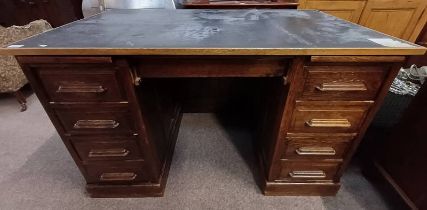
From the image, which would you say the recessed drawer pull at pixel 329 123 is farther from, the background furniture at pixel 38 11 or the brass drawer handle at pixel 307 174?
the background furniture at pixel 38 11

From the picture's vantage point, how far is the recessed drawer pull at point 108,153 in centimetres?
96

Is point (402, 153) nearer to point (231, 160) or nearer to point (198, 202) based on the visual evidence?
point (231, 160)

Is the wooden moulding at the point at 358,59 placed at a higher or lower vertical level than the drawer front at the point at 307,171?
higher

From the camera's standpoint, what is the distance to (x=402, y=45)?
0.69m

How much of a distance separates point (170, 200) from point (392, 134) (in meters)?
1.20

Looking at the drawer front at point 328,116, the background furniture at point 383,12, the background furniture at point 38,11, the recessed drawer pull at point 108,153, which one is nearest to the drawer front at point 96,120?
the recessed drawer pull at point 108,153

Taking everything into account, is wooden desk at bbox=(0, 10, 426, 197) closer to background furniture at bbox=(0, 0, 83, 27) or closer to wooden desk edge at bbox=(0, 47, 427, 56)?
wooden desk edge at bbox=(0, 47, 427, 56)

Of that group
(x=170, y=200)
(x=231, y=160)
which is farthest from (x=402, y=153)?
(x=170, y=200)

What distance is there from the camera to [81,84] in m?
0.76

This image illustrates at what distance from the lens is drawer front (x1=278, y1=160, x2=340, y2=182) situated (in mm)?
1017

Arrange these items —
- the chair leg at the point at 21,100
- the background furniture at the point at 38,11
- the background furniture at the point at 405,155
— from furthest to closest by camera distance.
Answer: the background furniture at the point at 38,11 → the chair leg at the point at 21,100 → the background furniture at the point at 405,155

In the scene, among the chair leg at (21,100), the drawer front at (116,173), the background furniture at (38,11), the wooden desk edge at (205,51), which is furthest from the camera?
the background furniture at (38,11)

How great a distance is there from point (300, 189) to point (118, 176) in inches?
37.1

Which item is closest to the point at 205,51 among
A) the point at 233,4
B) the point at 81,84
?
the point at 81,84
